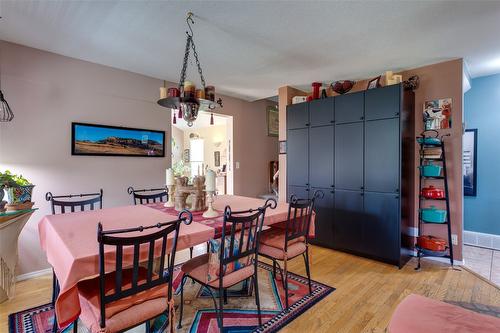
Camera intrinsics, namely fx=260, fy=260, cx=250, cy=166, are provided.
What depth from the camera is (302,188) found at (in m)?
3.79

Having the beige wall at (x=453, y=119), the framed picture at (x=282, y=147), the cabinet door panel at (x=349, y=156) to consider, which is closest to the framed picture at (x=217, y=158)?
the framed picture at (x=282, y=147)

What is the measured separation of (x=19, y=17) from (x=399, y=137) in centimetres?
375

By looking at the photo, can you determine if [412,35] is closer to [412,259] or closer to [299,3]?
[299,3]

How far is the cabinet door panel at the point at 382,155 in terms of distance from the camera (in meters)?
2.90

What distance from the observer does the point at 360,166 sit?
10.5ft

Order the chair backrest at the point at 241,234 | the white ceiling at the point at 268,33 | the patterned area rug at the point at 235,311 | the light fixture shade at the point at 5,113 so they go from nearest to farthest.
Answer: the chair backrest at the point at 241,234 → the patterned area rug at the point at 235,311 → the white ceiling at the point at 268,33 → the light fixture shade at the point at 5,113

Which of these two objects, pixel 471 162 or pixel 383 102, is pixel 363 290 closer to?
pixel 383 102

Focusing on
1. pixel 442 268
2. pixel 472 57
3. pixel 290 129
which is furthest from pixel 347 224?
pixel 472 57

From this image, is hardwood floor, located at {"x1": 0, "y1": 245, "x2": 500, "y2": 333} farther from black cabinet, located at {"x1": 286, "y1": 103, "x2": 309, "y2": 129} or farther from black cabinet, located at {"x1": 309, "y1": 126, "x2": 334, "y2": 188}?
black cabinet, located at {"x1": 286, "y1": 103, "x2": 309, "y2": 129}

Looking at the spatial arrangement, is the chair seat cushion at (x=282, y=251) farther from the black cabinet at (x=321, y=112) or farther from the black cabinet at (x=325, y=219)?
the black cabinet at (x=321, y=112)

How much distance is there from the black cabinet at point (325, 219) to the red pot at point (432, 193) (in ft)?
3.39

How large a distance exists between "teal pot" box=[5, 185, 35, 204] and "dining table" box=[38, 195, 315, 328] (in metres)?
0.55

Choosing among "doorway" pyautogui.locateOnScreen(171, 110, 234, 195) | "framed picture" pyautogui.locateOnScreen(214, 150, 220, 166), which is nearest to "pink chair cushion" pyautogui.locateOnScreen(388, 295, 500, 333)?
"doorway" pyautogui.locateOnScreen(171, 110, 234, 195)

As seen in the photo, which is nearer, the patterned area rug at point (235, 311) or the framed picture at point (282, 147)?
the patterned area rug at point (235, 311)
